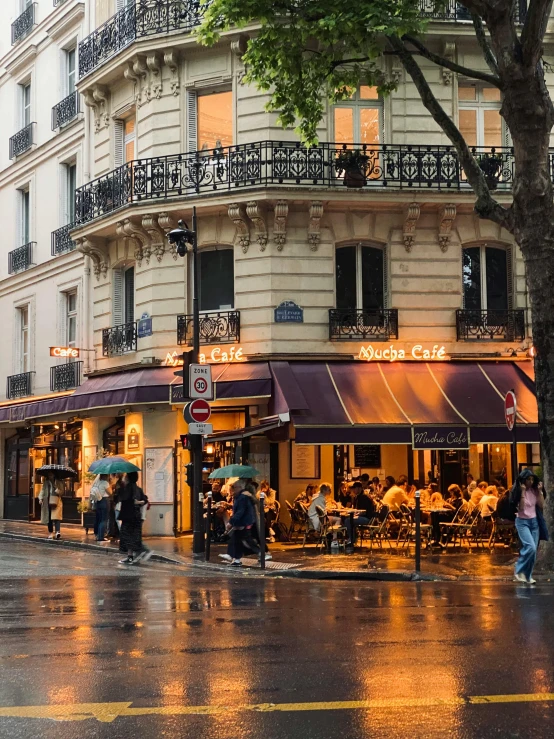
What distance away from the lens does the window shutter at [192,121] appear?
75.3ft

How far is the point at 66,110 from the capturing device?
27781mm

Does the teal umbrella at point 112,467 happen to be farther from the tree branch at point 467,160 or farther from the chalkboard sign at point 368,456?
the tree branch at point 467,160

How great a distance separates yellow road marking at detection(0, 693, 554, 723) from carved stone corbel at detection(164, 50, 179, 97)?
18.9 meters

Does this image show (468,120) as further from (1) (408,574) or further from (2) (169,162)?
(1) (408,574)

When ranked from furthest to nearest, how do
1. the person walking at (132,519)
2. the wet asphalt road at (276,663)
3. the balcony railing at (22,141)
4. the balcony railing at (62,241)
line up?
1. the balcony railing at (22,141)
2. the balcony railing at (62,241)
3. the person walking at (132,519)
4. the wet asphalt road at (276,663)

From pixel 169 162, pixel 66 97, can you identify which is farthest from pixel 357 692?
pixel 66 97

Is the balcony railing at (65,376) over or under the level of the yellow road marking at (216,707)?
over

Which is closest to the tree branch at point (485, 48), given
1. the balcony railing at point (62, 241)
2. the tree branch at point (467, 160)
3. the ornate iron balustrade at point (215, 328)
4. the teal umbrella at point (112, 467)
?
the tree branch at point (467, 160)

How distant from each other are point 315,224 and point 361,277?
162 cm

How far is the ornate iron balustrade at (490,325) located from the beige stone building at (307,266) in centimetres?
5

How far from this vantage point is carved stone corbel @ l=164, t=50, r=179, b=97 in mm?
22891

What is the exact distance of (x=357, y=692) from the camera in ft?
21.9

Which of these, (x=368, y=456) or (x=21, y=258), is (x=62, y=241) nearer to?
(x=21, y=258)

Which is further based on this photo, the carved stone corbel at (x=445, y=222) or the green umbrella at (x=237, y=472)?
the carved stone corbel at (x=445, y=222)
